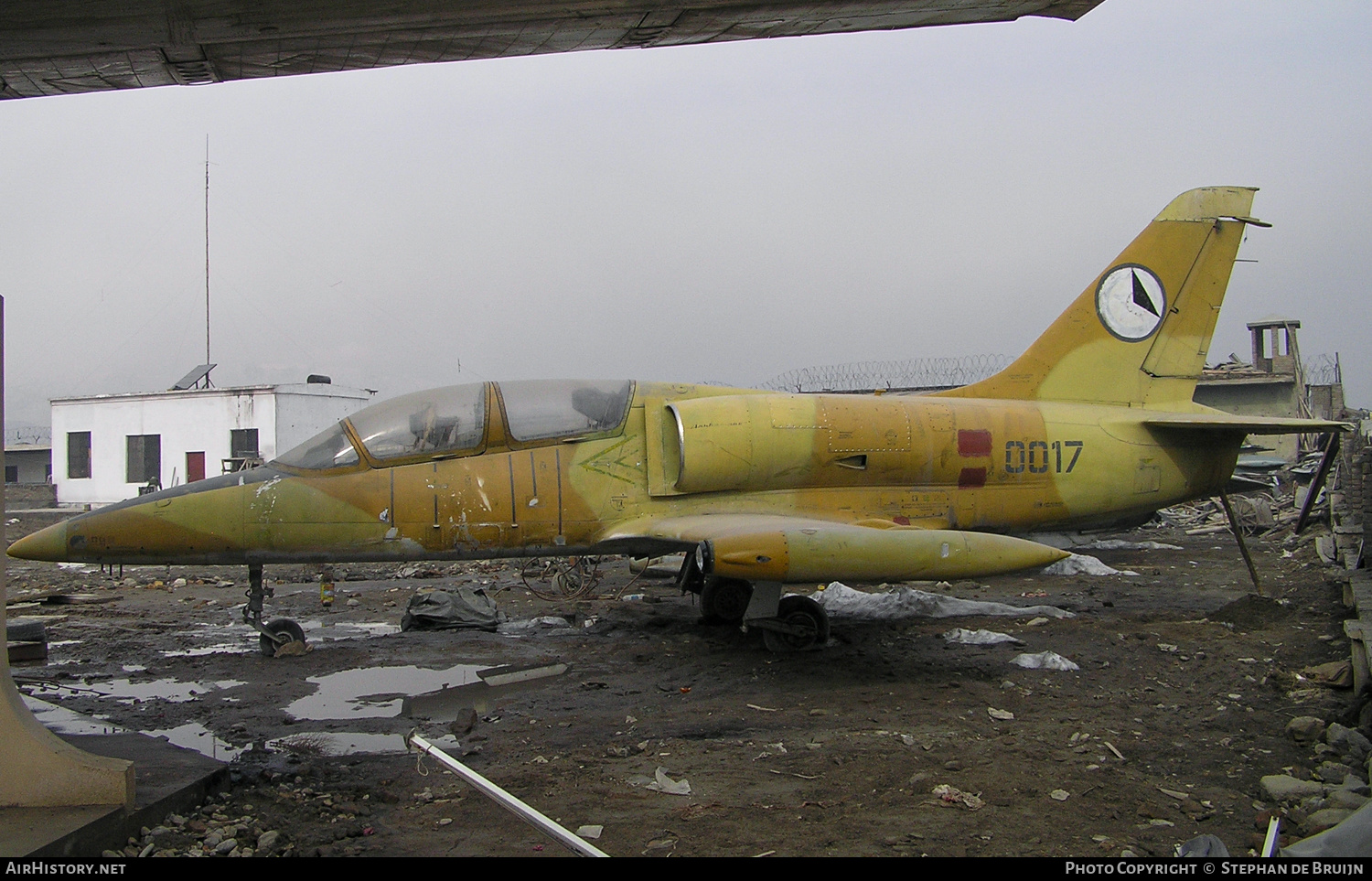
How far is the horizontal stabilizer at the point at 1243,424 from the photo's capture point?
8.70 m

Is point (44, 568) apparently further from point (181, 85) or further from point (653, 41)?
point (653, 41)

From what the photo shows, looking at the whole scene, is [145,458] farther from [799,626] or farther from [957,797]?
[957,797]

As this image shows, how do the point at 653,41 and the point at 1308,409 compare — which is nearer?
the point at 653,41

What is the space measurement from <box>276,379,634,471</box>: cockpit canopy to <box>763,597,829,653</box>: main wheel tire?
2.49 m

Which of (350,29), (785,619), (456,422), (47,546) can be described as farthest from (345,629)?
(350,29)

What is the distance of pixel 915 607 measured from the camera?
1021 cm

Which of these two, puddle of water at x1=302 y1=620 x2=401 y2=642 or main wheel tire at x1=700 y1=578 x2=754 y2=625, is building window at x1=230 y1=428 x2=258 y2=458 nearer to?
puddle of water at x1=302 y1=620 x2=401 y2=642

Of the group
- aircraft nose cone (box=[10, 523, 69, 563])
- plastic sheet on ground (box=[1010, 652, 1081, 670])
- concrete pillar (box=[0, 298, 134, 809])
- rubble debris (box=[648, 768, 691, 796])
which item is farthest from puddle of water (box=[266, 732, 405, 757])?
plastic sheet on ground (box=[1010, 652, 1081, 670])

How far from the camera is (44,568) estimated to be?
55.8 ft

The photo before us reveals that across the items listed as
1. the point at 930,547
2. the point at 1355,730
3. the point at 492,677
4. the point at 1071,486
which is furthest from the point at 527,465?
the point at 1355,730

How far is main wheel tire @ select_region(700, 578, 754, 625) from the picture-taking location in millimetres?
9656

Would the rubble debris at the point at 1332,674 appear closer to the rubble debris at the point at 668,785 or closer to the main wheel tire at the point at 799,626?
the main wheel tire at the point at 799,626

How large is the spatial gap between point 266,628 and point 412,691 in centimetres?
227
